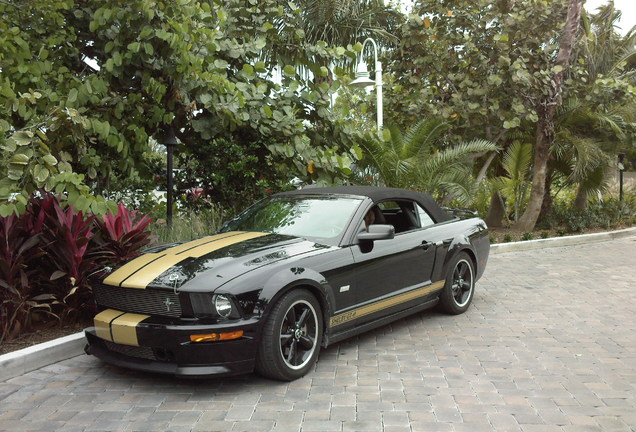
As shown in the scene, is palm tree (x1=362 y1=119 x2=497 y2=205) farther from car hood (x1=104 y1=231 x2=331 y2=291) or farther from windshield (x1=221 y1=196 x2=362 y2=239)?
car hood (x1=104 y1=231 x2=331 y2=291)

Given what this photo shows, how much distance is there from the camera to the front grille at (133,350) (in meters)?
4.20

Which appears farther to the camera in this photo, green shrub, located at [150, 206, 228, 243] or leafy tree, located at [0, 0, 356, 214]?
green shrub, located at [150, 206, 228, 243]

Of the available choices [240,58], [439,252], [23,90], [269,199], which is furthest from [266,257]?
[240,58]

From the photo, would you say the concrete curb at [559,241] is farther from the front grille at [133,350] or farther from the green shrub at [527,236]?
the front grille at [133,350]

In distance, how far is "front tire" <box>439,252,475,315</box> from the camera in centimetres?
640

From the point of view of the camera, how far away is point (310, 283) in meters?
4.57

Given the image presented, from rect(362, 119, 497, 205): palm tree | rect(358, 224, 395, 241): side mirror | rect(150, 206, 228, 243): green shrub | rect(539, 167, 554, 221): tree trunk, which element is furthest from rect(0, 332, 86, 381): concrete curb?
rect(539, 167, 554, 221): tree trunk

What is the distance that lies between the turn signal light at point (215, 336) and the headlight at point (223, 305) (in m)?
0.13

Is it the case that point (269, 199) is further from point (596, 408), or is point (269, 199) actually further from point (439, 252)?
point (596, 408)

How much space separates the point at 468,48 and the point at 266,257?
10929mm

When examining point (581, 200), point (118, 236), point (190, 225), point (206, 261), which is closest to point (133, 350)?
point (206, 261)

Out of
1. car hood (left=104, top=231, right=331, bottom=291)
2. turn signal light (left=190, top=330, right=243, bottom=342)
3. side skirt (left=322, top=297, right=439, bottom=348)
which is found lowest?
side skirt (left=322, top=297, right=439, bottom=348)

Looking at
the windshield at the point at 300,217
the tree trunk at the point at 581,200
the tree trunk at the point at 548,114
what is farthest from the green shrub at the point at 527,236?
the windshield at the point at 300,217

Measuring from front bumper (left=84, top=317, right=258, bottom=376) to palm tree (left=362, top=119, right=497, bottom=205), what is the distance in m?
7.73
